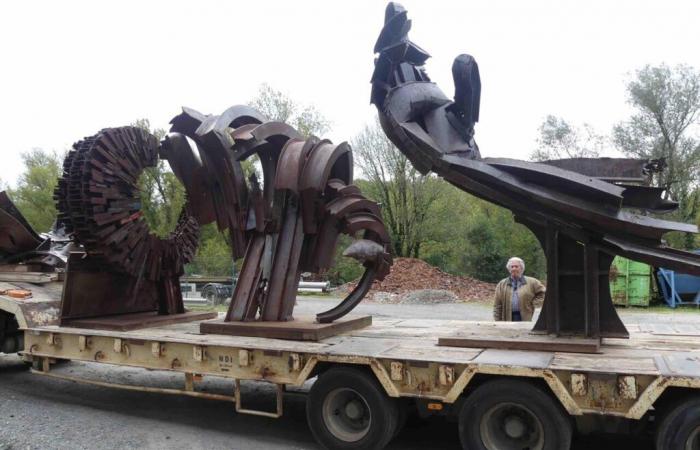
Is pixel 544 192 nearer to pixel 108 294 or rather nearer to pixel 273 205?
pixel 273 205

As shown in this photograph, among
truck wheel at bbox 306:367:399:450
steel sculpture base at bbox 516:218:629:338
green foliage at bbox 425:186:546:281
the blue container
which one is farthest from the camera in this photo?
green foliage at bbox 425:186:546:281

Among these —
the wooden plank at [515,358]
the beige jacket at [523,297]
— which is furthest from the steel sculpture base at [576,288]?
the beige jacket at [523,297]

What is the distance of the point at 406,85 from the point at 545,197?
2.12 metres

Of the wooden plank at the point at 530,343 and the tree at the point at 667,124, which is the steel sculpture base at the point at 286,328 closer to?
the wooden plank at the point at 530,343

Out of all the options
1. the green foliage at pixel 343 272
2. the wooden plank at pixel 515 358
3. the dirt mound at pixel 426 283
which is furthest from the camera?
the green foliage at pixel 343 272

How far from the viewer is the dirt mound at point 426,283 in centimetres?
2591

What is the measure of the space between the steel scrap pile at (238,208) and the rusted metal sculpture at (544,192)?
1.41 metres

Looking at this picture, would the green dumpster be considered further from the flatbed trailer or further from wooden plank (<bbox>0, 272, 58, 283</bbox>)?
wooden plank (<bbox>0, 272, 58, 283</bbox>)

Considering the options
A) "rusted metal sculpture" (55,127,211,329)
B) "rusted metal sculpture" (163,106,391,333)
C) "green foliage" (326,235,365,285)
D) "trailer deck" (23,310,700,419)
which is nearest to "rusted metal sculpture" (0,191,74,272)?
"rusted metal sculpture" (55,127,211,329)

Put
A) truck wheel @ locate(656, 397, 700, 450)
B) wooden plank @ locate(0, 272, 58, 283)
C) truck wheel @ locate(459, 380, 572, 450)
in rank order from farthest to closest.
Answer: wooden plank @ locate(0, 272, 58, 283) → truck wheel @ locate(459, 380, 572, 450) → truck wheel @ locate(656, 397, 700, 450)

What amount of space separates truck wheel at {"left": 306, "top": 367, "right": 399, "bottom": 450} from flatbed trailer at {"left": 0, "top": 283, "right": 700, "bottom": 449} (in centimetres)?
1

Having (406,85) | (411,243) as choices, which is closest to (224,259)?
(411,243)

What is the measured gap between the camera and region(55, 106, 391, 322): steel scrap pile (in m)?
7.56

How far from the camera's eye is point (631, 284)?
20.1 metres
